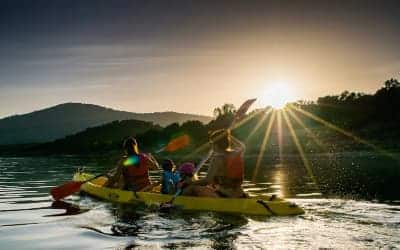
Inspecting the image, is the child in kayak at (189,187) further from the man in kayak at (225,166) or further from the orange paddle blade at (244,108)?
the orange paddle blade at (244,108)

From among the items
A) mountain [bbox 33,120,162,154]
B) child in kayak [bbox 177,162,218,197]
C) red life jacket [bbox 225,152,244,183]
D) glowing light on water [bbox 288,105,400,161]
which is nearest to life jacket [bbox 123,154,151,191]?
child in kayak [bbox 177,162,218,197]

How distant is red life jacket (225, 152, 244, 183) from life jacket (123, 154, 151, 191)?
392cm

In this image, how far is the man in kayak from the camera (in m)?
12.8

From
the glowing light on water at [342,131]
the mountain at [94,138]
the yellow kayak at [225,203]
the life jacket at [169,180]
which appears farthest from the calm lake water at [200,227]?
the mountain at [94,138]

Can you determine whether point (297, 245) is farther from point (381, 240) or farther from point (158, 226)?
point (158, 226)

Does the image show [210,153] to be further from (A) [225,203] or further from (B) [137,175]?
(B) [137,175]

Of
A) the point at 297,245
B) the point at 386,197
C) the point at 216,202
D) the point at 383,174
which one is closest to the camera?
the point at 297,245

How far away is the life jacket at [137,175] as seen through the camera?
16.3 m

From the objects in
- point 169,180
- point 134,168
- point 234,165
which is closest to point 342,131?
point 134,168

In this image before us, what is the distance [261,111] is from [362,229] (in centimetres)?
9074

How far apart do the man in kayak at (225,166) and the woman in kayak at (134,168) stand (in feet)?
9.48

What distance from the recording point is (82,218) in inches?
541

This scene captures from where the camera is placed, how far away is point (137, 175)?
16484mm

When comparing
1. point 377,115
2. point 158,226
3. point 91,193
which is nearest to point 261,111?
point 377,115
